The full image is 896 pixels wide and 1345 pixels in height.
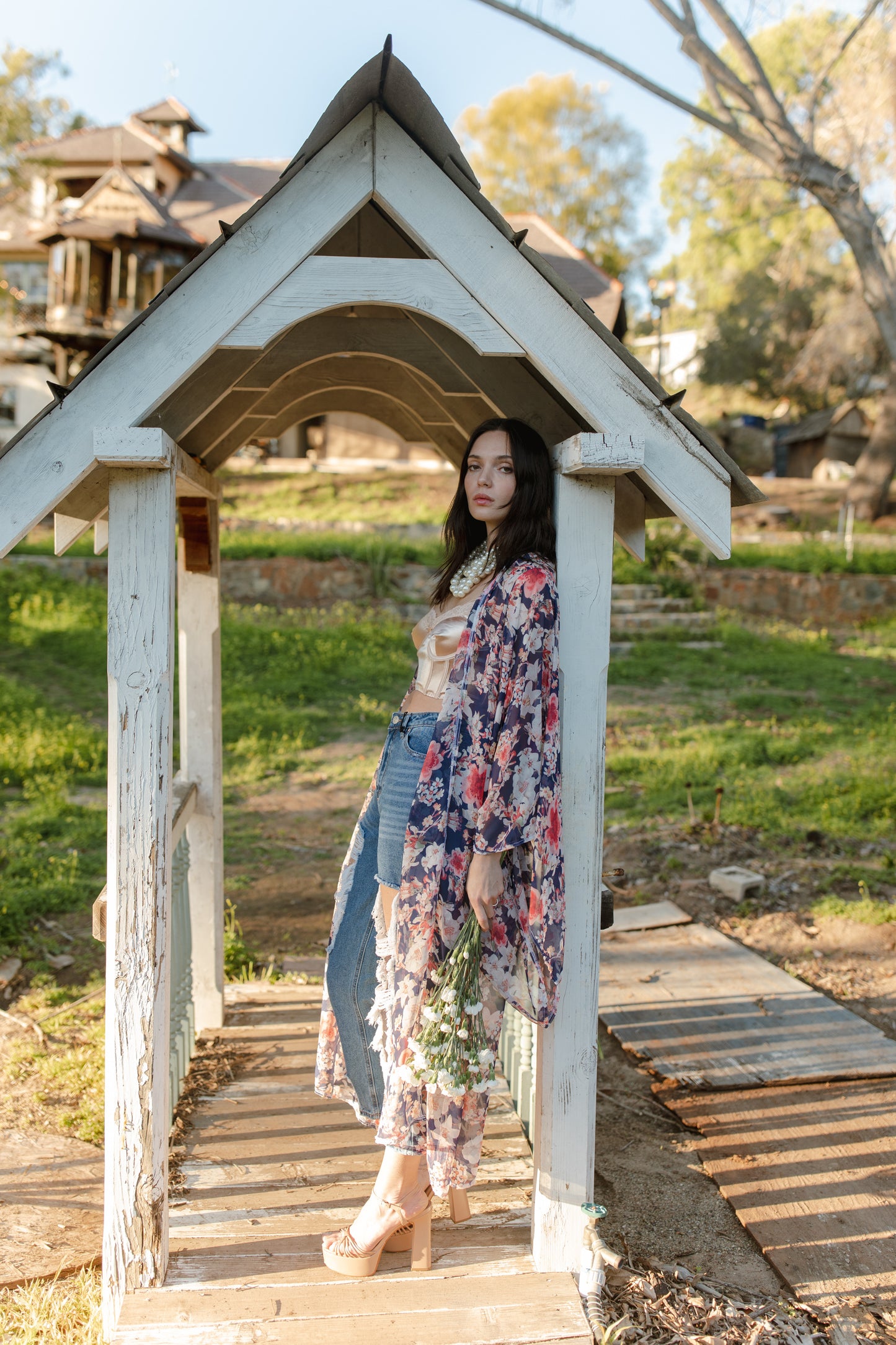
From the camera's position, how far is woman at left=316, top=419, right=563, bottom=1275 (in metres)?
2.33

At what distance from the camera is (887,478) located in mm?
19594

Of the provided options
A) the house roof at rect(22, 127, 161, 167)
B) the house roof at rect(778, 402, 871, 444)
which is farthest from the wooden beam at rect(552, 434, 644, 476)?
the house roof at rect(778, 402, 871, 444)

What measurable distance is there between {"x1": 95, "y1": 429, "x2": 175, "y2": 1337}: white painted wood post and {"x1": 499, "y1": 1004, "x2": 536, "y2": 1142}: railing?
1098 mm

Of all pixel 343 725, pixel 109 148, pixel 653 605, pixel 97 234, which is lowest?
pixel 343 725

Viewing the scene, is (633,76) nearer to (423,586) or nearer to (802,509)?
(423,586)

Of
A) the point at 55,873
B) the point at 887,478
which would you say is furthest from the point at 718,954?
the point at 887,478

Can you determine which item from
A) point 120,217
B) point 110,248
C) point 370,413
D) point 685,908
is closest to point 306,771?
point 685,908

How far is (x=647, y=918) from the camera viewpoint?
5414mm

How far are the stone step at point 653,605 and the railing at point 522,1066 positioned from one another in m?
10.4

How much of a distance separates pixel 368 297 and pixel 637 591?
39.4 feet

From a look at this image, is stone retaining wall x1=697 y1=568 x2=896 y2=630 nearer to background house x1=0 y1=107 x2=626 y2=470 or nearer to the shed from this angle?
background house x1=0 y1=107 x2=626 y2=470

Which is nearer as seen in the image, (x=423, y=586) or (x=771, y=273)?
(x=423, y=586)

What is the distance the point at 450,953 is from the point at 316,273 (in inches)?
62.5

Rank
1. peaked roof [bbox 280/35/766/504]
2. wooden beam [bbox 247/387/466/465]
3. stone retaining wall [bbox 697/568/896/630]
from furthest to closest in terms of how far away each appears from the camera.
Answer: stone retaining wall [bbox 697/568/896/630], wooden beam [bbox 247/387/466/465], peaked roof [bbox 280/35/766/504]
